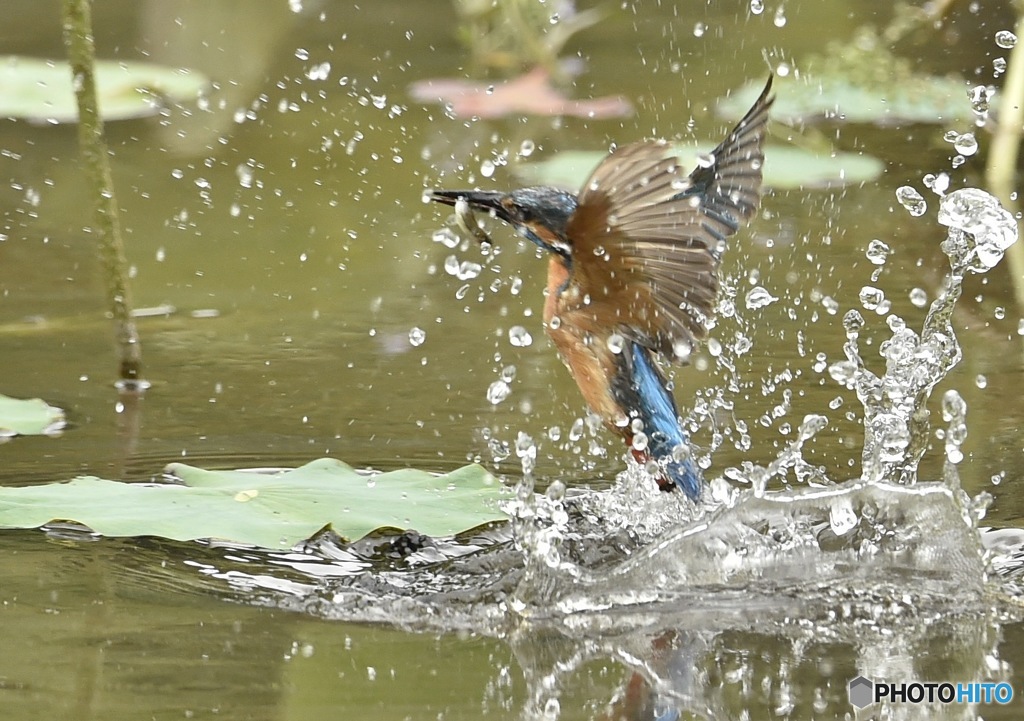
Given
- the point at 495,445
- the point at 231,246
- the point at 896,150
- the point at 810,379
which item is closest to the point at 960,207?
the point at 810,379

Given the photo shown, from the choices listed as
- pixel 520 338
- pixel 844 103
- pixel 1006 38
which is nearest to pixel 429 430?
pixel 520 338

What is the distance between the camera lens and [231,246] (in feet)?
17.2

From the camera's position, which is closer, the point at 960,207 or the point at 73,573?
the point at 73,573

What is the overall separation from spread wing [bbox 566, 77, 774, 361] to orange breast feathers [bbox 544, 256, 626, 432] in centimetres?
2

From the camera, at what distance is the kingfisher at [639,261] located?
2686 millimetres

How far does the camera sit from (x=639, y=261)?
2812 millimetres

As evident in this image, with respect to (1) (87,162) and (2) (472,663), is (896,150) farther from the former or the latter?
(2) (472,663)

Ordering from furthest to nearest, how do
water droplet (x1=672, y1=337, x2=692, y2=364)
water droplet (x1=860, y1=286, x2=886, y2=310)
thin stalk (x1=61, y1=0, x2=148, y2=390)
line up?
1. water droplet (x1=860, y1=286, x2=886, y2=310)
2. thin stalk (x1=61, y1=0, x2=148, y2=390)
3. water droplet (x1=672, y1=337, x2=692, y2=364)

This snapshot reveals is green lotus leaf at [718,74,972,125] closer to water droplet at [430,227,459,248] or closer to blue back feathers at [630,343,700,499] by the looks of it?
water droplet at [430,227,459,248]

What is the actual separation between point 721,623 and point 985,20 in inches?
263

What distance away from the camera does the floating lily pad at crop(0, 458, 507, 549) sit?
→ 2.72 metres

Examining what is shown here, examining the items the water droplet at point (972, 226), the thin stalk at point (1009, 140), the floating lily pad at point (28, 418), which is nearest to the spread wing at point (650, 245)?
the water droplet at point (972, 226)

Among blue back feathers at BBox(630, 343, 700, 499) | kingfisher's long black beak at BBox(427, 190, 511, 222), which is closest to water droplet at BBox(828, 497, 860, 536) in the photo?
blue back feathers at BBox(630, 343, 700, 499)

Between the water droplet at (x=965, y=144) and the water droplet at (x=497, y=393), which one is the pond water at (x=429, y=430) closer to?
the water droplet at (x=497, y=393)
